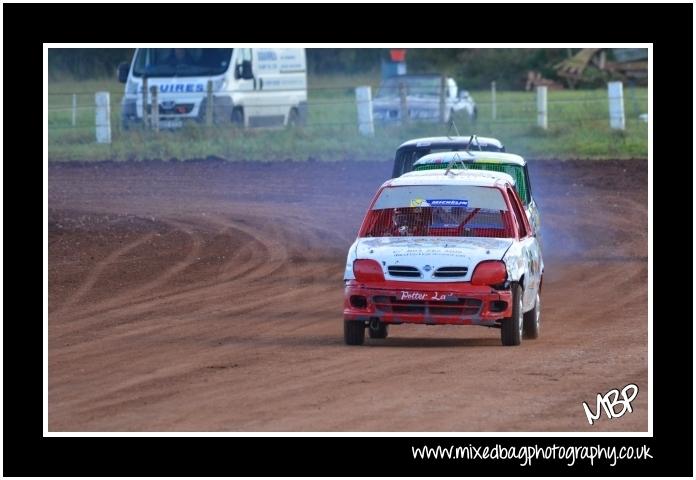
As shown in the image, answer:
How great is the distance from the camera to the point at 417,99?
3931 cm

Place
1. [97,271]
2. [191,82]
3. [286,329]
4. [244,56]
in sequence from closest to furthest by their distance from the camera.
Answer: [286,329], [97,271], [191,82], [244,56]

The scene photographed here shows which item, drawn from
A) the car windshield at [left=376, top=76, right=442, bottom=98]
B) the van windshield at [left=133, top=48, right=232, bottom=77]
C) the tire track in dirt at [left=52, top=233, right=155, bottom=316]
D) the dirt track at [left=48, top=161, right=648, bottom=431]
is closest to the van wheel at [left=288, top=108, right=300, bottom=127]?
the car windshield at [left=376, top=76, right=442, bottom=98]

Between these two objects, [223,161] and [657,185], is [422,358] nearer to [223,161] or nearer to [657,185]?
[657,185]

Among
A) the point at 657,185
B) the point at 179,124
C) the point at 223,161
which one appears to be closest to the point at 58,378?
the point at 657,185

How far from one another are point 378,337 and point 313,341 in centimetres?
65

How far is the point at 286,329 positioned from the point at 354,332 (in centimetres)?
130

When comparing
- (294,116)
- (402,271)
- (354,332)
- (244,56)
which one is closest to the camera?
(402,271)

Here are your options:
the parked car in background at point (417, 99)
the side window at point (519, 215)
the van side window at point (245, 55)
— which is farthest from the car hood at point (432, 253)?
the parked car in background at point (417, 99)

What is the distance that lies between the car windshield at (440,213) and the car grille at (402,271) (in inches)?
31.1

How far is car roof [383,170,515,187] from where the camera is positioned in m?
13.6

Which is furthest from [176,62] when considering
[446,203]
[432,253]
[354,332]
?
[432,253]

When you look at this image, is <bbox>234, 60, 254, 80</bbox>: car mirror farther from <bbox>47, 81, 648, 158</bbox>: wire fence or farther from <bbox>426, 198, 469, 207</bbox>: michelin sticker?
<bbox>426, 198, 469, 207</bbox>: michelin sticker

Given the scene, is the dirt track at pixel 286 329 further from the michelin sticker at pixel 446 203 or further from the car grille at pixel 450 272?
the michelin sticker at pixel 446 203

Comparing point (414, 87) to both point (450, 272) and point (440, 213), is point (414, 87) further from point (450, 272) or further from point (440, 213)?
point (450, 272)
